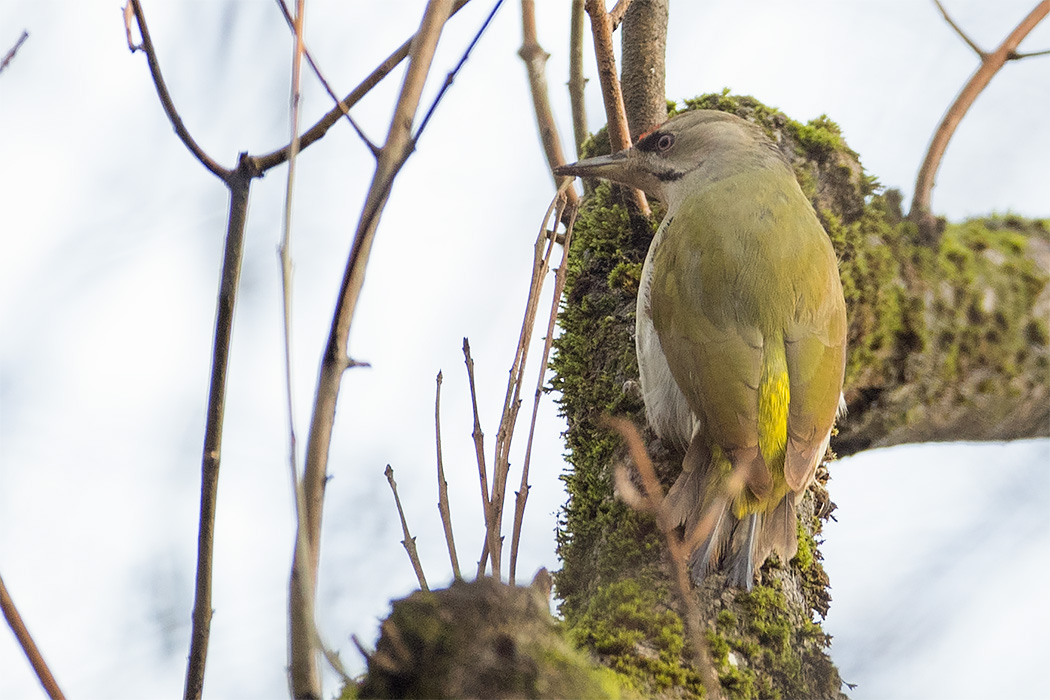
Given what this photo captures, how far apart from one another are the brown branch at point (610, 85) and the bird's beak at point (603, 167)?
0.29 ft

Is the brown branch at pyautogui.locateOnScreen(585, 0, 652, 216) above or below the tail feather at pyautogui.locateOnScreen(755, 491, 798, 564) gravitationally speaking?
above

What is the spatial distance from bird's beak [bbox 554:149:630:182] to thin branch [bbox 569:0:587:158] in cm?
99

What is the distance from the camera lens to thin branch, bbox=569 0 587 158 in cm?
493

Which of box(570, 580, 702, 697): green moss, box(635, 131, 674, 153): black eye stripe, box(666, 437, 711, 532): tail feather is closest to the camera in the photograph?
box(570, 580, 702, 697): green moss

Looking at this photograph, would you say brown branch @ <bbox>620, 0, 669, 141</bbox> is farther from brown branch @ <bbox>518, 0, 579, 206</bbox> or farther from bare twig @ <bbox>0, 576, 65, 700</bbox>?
bare twig @ <bbox>0, 576, 65, 700</bbox>

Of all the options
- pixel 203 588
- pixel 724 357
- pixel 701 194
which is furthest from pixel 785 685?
pixel 701 194

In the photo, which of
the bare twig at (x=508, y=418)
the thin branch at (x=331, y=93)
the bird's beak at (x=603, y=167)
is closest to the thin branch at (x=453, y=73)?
the thin branch at (x=331, y=93)

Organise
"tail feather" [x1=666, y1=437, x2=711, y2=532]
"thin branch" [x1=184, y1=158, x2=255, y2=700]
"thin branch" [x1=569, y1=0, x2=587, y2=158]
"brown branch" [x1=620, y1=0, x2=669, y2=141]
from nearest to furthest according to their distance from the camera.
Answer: "thin branch" [x1=184, y1=158, x2=255, y2=700]
"tail feather" [x1=666, y1=437, x2=711, y2=532]
"brown branch" [x1=620, y1=0, x2=669, y2=141]
"thin branch" [x1=569, y1=0, x2=587, y2=158]

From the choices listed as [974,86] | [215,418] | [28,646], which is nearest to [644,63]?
[974,86]

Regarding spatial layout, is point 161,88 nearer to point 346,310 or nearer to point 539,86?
point 346,310

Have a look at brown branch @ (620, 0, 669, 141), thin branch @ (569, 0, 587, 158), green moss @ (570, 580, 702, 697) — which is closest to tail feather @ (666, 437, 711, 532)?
green moss @ (570, 580, 702, 697)

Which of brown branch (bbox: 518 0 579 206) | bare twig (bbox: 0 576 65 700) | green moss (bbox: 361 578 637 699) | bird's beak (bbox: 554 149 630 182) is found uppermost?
brown branch (bbox: 518 0 579 206)

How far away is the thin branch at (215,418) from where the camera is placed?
1775 millimetres

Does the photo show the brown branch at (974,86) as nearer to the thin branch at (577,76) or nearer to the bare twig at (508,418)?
the bare twig at (508,418)
